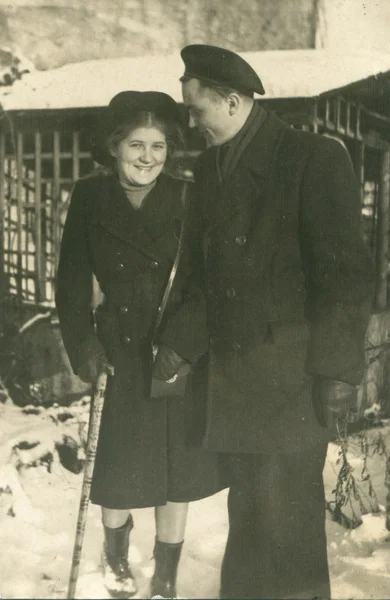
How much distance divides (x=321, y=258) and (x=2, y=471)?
2277mm

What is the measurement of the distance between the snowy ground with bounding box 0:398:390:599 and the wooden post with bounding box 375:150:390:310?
77 centimetres

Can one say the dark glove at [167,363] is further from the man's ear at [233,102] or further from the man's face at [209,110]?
the man's ear at [233,102]

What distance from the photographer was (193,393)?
262 centimetres

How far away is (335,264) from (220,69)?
864 mm

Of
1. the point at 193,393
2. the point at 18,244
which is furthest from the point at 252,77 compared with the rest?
the point at 18,244

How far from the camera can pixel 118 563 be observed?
2.88m

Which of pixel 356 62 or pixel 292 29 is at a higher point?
pixel 292 29

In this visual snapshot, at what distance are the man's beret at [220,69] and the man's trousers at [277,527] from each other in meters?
1.42

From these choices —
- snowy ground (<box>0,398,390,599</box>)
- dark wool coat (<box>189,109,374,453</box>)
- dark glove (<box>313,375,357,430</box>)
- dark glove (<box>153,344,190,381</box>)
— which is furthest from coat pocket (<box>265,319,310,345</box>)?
snowy ground (<box>0,398,390,599</box>)

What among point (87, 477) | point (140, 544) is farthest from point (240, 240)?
point (140, 544)

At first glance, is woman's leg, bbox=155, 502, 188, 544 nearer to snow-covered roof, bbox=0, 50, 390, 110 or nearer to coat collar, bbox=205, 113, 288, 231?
coat collar, bbox=205, 113, 288, 231

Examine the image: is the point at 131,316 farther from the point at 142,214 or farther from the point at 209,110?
the point at 209,110

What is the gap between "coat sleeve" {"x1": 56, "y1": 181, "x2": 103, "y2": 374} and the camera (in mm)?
2844

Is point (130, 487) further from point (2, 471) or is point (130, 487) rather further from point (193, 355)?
point (2, 471)
